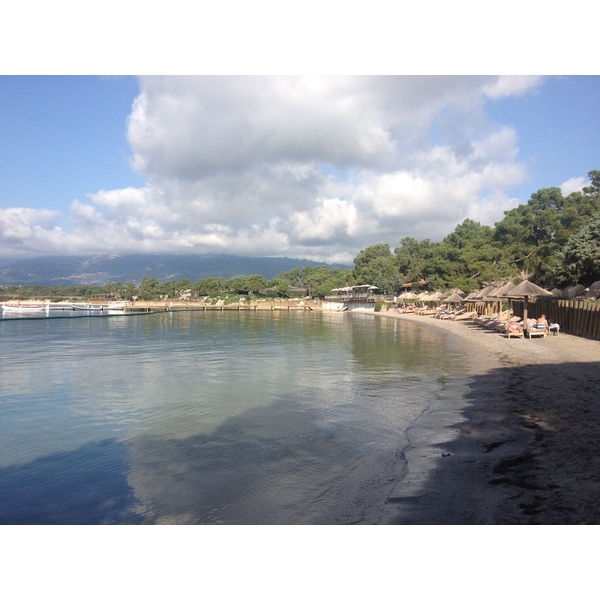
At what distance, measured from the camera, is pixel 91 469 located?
552cm

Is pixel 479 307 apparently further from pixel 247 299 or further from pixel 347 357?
pixel 247 299

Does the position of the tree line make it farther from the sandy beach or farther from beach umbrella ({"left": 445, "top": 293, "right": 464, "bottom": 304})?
the sandy beach

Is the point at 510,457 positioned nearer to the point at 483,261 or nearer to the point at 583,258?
the point at 583,258

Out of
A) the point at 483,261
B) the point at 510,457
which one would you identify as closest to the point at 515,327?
the point at 510,457

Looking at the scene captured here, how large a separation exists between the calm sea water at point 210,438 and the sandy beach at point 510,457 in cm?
39

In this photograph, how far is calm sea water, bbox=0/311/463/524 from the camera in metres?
4.42

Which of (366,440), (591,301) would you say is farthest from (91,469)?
(591,301)

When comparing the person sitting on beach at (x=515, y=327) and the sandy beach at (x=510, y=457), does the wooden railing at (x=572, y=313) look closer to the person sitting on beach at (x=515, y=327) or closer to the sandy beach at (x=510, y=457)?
the person sitting on beach at (x=515, y=327)

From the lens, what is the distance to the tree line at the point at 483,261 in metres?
23.7

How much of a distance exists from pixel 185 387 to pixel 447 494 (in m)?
7.34

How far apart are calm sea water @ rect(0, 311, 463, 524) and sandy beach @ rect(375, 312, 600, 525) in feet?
1.28

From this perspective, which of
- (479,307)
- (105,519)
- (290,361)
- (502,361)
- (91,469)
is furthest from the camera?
(479,307)

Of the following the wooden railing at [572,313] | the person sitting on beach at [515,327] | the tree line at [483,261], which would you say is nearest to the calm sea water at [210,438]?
the person sitting on beach at [515,327]

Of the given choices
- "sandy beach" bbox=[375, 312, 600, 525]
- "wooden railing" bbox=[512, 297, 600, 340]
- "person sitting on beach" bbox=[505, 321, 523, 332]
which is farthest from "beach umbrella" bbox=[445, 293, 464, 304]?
"sandy beach" bbox=[375, 312, 600, 525]
